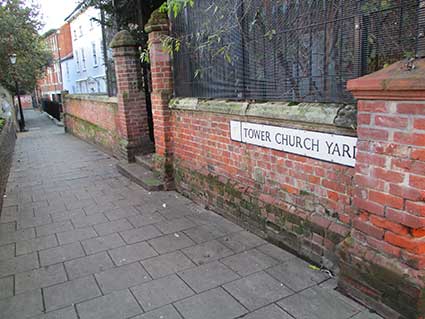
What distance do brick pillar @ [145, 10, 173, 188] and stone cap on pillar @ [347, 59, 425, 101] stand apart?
3.68m

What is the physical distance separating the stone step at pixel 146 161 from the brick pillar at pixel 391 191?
486cm

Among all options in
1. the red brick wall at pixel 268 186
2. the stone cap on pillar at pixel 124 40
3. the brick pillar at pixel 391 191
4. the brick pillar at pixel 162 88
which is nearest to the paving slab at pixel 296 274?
the red brick wall at pixel 268 186

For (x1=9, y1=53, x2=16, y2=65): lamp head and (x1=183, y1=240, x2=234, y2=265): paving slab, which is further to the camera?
(x1=9, y1=53, x2=16, y2=65): lamp head

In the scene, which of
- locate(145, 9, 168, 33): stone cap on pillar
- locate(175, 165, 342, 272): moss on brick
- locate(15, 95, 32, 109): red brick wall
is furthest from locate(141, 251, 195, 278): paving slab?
locate(15, 95, 32, 109): red brick wall

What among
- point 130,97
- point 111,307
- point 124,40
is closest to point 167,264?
point 111,307

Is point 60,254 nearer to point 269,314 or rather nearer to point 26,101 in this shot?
point 269,314

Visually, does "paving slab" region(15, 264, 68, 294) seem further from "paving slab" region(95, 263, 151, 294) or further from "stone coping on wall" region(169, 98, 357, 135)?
"stone coping on wall" region(169, 98, 357, 135)

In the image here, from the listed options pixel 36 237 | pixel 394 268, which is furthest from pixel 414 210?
pixel 36 237

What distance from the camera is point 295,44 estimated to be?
334 centimetres

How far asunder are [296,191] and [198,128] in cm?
194

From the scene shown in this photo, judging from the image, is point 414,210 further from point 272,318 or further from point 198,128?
point 198,128

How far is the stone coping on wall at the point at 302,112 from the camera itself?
9.25ft

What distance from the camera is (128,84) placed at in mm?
7836

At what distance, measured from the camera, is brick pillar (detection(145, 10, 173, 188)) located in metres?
5.52
